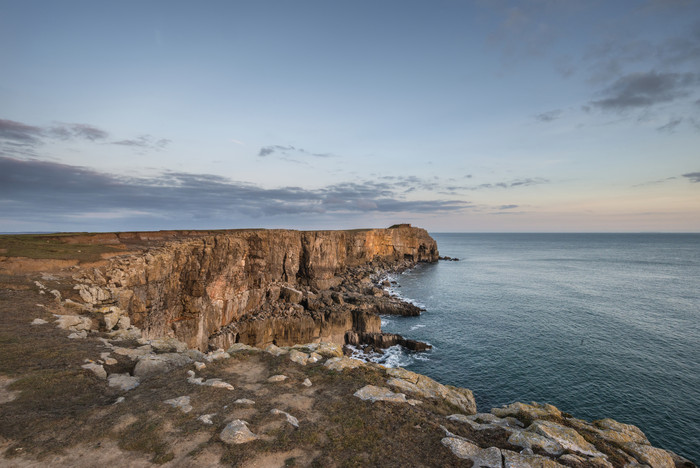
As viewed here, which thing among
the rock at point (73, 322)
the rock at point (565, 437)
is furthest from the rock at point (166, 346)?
the rock at point (565, 437)

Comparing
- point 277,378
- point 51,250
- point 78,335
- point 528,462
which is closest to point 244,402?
point 277,378

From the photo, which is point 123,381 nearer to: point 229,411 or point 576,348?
point 229,411

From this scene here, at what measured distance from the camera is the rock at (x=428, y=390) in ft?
47.1

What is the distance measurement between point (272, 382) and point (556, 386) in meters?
32.6

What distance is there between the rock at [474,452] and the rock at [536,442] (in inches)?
50.4

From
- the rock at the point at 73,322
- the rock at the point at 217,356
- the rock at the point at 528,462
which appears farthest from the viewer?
the rock at the point at 73,322

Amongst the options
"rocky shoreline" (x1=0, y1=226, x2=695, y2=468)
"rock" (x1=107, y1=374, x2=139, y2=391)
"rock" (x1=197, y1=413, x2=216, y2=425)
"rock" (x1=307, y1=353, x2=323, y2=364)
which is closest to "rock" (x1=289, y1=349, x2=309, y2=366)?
"rocky shoreline" (x1=0, y1=226, x2=695, y2=468)

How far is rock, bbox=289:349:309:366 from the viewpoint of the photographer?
16.6 meters

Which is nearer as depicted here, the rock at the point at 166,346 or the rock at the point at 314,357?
the rock at the point at 314,357

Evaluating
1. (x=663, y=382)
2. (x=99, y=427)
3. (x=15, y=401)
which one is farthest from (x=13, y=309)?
(x=663, y=382)

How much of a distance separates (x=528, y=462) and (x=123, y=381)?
1576 centimetres

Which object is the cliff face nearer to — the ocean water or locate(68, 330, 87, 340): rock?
locate(68, 330, 87, 340): rock

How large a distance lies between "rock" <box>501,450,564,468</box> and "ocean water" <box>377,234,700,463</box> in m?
23.1

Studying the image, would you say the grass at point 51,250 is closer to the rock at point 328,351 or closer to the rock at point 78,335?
the rock at point 78,335
